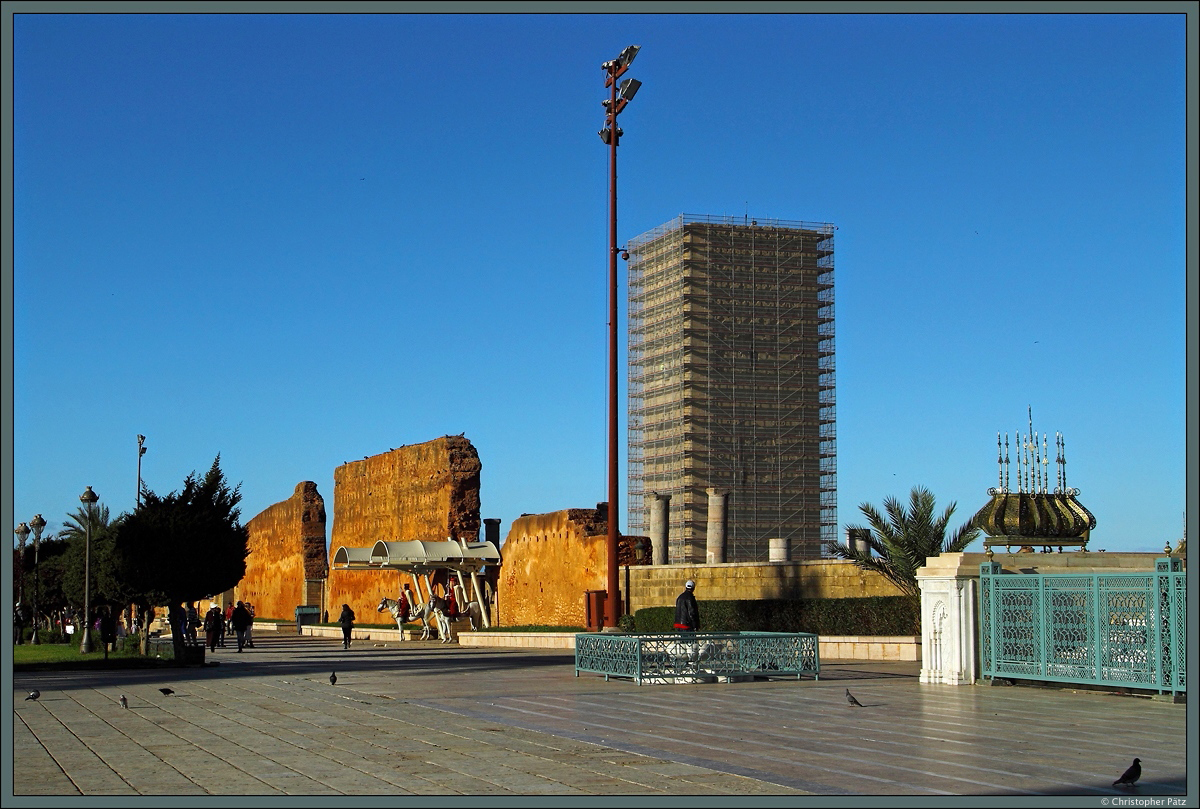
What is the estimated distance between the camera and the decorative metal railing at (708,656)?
17.2 metres

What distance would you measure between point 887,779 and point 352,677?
41.9ft

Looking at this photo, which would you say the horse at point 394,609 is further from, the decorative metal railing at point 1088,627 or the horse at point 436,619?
the decorative metal railing at point 1088,627

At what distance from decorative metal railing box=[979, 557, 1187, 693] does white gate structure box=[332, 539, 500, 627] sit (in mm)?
20689

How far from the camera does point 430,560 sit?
35.5 metres

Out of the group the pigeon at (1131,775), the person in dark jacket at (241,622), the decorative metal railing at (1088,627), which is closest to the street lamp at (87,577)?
the person in dark jacket at (241,622)

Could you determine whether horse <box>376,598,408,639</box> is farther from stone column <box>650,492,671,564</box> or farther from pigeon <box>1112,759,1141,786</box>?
pigeon <box>1112,759,1141,786</box>

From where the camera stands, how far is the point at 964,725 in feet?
39.1

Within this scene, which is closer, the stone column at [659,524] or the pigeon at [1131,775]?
the pigeon at [1131,775]

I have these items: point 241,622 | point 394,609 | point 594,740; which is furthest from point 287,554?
point 594,740

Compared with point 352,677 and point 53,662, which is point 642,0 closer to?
point 352,677

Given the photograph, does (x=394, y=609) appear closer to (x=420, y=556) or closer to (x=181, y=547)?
(x=420, y=556)

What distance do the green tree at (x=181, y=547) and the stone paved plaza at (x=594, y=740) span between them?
5561mm

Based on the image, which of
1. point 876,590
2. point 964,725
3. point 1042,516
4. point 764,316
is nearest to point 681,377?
point 764,316

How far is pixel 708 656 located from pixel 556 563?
59.0ft
